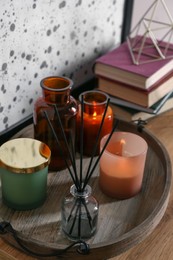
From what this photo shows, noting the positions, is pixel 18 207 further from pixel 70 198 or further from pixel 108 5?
pixel 108 5

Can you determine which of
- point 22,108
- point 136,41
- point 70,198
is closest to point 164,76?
point 136,41

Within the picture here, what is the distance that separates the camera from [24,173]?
61cm

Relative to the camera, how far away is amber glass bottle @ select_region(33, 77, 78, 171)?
698mm

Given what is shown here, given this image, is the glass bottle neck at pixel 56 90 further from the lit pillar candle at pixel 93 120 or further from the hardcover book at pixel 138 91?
the hardcover book at pixel 138 91

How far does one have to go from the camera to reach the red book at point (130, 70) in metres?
0.86

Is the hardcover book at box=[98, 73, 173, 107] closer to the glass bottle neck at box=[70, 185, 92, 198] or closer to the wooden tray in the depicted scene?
the wooden tray

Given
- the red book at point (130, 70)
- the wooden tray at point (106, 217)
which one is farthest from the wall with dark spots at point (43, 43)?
the wooden tray at point (106, 217)

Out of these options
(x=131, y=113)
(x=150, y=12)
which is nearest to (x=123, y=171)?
(x=131, y=113)

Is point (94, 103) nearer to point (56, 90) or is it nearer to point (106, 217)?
point (56, 90)

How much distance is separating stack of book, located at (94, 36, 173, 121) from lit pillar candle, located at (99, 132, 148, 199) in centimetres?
18

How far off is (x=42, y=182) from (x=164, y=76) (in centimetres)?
38

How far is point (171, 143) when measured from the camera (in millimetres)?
835

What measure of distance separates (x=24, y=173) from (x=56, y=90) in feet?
0.47

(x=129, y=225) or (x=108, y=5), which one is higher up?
(x=108, y=5)
